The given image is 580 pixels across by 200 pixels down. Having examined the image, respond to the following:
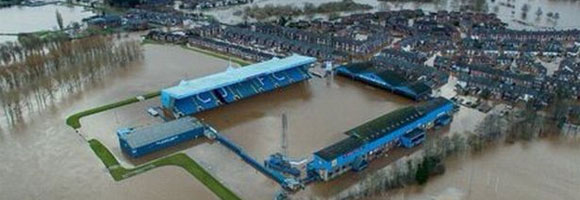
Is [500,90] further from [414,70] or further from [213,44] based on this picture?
[213,44]

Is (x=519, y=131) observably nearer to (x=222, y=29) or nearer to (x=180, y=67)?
(x=180, y=67)

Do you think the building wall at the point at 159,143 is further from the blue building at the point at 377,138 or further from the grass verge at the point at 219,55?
the grass verge at the point at 219,55

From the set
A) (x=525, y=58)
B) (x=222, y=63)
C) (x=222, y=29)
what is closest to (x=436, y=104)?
(x=525, y=58)

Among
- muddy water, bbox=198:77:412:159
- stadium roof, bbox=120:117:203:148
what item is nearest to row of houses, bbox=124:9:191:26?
muddy water, bbox=198:77:412:159

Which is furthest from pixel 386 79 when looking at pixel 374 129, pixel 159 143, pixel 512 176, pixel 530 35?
pixel 530 35

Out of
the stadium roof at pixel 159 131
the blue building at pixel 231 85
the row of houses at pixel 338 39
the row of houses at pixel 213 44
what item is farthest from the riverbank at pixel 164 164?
the row of houses at pixel 338 39

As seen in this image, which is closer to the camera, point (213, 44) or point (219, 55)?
point (219, 55)
